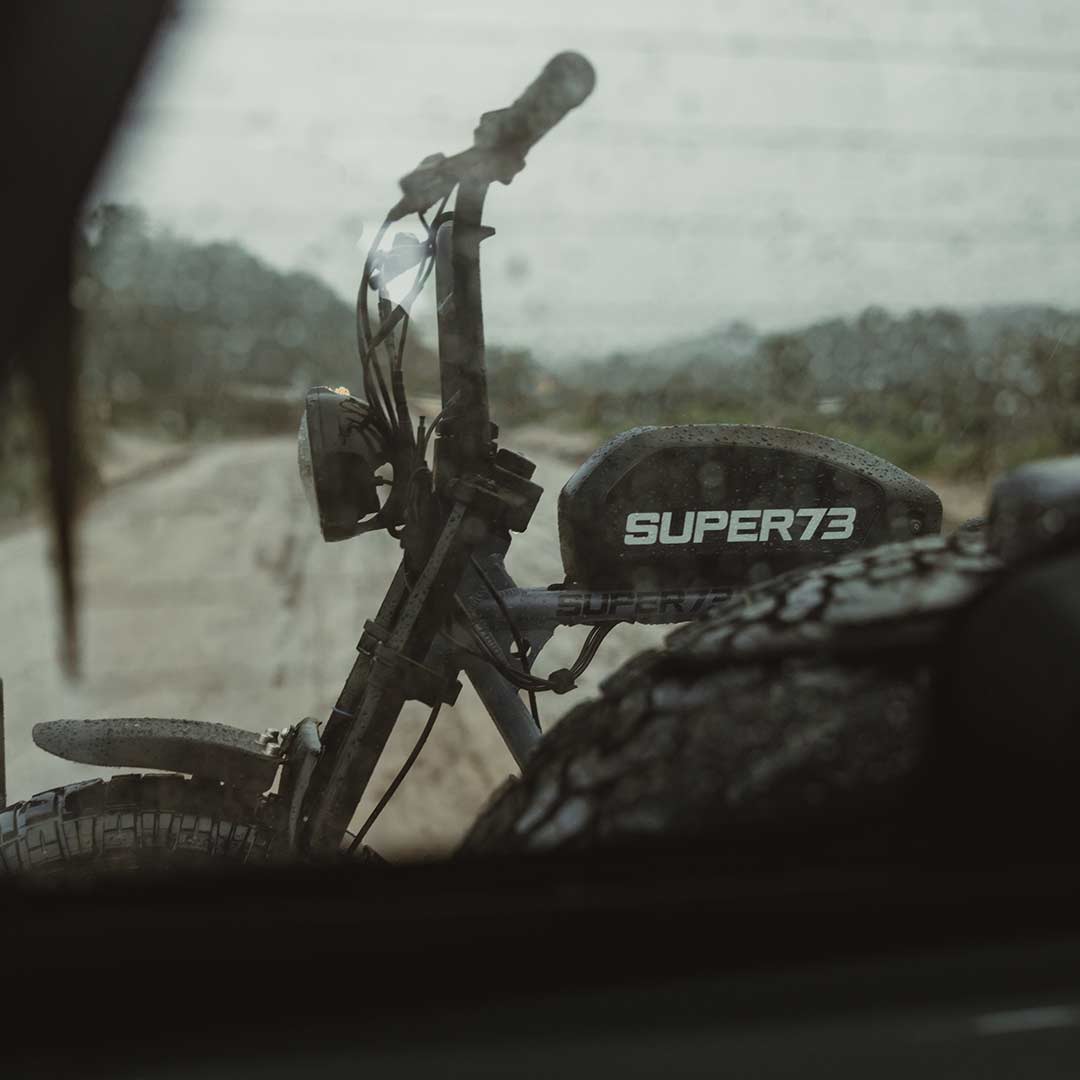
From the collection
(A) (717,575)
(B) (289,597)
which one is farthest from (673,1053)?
A: (B) (289,597)

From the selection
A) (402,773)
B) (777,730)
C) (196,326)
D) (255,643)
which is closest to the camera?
(777,730)

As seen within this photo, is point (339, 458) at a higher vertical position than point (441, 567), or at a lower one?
higher

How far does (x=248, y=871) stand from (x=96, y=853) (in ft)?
4.01

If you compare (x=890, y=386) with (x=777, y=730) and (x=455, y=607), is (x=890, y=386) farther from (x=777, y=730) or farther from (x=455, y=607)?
(x=777, y=730)

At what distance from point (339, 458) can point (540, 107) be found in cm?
63

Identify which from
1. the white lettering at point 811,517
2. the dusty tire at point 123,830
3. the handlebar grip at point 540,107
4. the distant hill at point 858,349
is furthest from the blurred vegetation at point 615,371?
the dusty tire at point 123,830

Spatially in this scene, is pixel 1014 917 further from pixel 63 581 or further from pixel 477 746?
pixel 477 746

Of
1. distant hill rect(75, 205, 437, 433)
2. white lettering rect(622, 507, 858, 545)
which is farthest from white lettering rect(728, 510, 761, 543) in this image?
distant hill rect(75, 205, 437, 433)

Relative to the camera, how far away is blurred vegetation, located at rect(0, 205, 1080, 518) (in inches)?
57.6

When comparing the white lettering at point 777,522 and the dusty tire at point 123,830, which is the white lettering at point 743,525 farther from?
the dusty tire at point 123,830

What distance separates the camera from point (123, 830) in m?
1.91

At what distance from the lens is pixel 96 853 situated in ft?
6.17

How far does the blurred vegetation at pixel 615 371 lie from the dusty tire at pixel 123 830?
65 cm

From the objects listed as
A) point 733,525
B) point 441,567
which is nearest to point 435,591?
point 441,567
